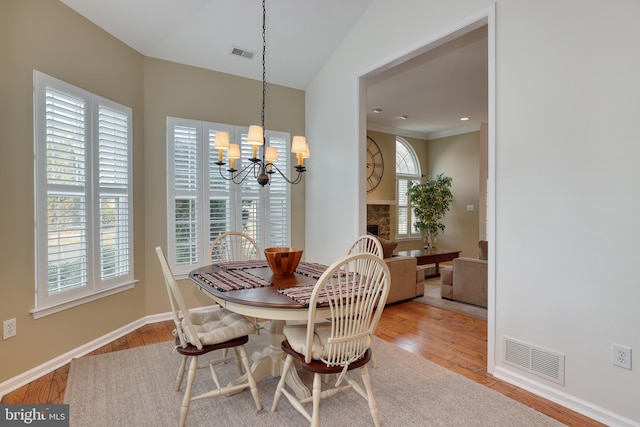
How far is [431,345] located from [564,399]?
1123 mm

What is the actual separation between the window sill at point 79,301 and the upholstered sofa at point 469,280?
3.83 m

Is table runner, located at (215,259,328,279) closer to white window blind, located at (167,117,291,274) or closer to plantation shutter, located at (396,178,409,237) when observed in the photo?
white window blind, located at (167,117,291,274)

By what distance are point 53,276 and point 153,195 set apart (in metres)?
Answer: 1.28

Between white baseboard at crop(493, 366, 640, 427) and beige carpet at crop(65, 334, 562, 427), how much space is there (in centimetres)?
23

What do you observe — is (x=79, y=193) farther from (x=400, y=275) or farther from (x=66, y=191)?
(x=400, y=275)

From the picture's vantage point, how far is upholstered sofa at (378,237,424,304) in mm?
4352

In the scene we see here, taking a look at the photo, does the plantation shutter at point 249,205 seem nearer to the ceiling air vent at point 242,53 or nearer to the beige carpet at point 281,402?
the ceiling air vent at point 242,53

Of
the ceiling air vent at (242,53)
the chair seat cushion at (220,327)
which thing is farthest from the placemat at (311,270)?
the ceiling air vent at (242,53)

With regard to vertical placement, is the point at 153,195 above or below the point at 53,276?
above

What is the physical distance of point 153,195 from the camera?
147 inches

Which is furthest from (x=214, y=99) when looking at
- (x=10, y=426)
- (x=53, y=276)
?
(x=10, y=426)

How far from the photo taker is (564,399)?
7.08 feet

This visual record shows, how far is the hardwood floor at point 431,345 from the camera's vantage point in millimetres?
2242

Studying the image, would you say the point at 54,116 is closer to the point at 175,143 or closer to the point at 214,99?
the point at 175,143
